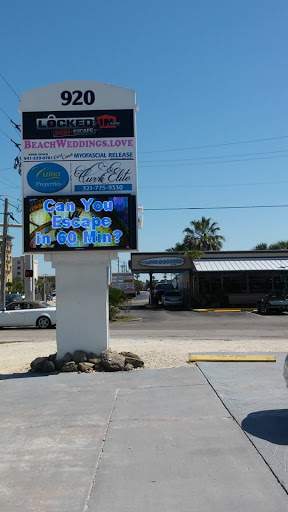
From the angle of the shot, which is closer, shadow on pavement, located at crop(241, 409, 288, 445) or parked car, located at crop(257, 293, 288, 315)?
shadow on pavement, located at crop(241, 409, 288, 445)

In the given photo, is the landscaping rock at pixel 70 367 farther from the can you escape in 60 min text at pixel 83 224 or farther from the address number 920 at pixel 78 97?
the address number 920 at pixel 78 97

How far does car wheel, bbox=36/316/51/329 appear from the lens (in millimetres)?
24734

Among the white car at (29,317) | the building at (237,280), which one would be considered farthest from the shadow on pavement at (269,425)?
the building at (237,280)

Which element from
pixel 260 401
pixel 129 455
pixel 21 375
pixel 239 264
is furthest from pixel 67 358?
pixel 239 264

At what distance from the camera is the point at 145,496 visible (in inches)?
176

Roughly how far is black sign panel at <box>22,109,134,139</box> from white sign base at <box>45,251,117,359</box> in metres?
2.68

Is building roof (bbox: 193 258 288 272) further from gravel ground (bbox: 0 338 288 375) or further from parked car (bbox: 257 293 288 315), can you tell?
gravel ground (bbox: 0 338 288 375)

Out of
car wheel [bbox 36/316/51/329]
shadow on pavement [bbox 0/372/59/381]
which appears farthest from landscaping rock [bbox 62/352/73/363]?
car wheel [bbox 36/316/51/329]

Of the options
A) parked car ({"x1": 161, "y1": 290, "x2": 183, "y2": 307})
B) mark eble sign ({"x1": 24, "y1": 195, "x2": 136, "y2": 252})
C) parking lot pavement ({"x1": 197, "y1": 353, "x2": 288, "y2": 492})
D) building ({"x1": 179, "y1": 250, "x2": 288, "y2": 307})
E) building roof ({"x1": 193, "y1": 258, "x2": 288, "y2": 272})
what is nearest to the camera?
parking lot pavement ({"x1": 197, "y1": 353, "x2": 288, "y2": 492})

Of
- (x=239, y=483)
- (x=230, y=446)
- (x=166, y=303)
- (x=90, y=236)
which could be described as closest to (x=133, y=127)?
(x=90, y=236)

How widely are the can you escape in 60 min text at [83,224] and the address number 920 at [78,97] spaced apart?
2285mm

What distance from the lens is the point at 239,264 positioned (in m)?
41.4

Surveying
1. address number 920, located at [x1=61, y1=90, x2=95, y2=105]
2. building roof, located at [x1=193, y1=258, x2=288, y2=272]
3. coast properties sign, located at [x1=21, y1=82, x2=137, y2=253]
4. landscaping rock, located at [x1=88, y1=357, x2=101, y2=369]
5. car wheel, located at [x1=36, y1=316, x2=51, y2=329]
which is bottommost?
car wheel, located at [x1=36, y1=316, x2=51, y2=329]

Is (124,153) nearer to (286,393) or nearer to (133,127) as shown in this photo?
(133,127)
